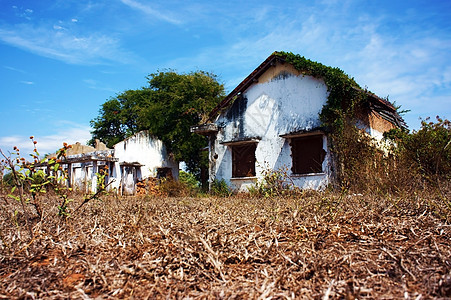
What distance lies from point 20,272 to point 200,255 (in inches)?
52.7

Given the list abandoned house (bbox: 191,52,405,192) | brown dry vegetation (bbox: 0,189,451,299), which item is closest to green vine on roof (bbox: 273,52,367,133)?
abandoned house (bbox: 191,52,405,192)

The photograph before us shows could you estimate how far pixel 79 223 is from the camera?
404 cm

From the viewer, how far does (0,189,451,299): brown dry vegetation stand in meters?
2.14

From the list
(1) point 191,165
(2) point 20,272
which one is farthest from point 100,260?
(1) point 191,165

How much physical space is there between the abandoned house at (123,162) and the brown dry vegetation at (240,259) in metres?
14.6

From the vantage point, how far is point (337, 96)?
10586 mm

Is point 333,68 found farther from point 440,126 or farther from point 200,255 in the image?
point 200,255

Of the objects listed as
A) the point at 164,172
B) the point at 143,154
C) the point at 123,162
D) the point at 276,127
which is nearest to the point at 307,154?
the point at 276,127

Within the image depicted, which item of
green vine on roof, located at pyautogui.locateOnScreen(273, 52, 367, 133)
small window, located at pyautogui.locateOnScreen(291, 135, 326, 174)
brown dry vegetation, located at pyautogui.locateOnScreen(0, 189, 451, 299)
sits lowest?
brown dry vegetation, located at pyautogui.locateOnScreen(0, 189, 451, 299)

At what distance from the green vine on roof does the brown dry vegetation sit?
6.83 metres

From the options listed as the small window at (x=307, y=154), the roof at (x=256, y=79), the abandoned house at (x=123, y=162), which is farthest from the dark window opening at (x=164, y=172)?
the small window at (x=307, y=154)

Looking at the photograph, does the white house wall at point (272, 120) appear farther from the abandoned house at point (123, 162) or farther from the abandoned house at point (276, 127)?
the abandoned house at point (123, 162)

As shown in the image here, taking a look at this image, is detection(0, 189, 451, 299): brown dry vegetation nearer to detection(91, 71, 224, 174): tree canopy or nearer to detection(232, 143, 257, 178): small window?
detection(232, 143, 257, 178): small window

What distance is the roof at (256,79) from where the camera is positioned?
10.8m
